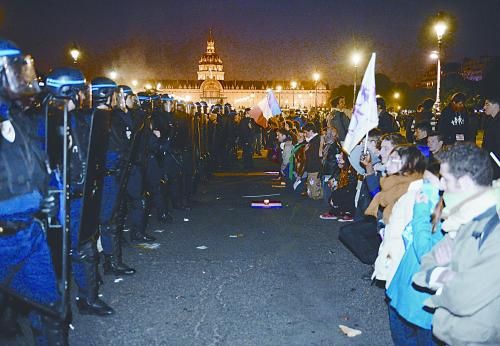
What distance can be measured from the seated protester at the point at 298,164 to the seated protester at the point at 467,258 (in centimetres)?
947

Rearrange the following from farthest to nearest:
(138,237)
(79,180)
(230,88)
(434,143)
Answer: (230,88) → (138,237) → (434,143) → (79,180)

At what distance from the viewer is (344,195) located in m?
9.70

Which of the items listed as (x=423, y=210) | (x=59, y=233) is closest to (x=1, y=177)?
(x=59, y=233)

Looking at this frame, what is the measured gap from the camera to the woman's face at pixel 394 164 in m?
4.71

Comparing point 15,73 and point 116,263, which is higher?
point 15,73

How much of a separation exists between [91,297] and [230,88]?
18574cm

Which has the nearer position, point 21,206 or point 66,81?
point 21,206

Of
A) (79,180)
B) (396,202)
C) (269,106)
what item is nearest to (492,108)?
(396,202)

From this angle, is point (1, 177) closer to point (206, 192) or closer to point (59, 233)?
point (59, 233)

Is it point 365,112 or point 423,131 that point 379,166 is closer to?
point 365,112

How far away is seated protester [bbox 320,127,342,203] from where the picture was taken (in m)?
10.6

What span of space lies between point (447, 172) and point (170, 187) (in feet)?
25.3

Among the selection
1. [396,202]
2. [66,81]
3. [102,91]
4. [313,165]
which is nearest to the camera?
[396,202]

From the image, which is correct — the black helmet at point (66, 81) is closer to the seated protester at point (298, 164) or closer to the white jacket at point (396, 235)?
the white jacket at point (396, 235)
